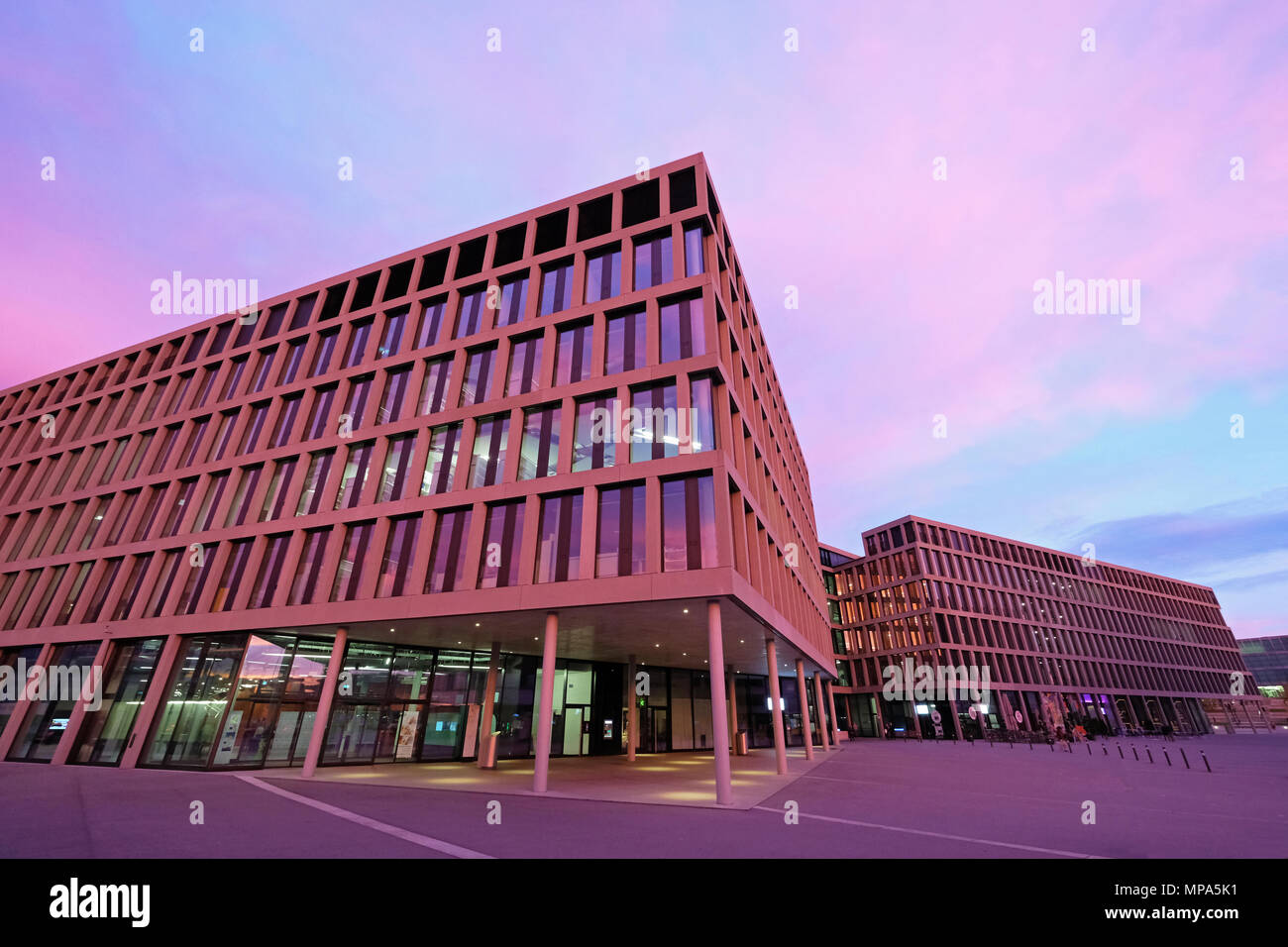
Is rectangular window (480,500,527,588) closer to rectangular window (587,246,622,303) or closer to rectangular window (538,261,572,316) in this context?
rectangular window (538,261,572,316)

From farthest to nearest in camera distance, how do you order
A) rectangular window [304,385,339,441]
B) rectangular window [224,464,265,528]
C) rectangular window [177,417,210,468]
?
rectangular window [177,417,210,468]
rectangular window [304,385,339,441]
rectangular window [224,464,265,528]

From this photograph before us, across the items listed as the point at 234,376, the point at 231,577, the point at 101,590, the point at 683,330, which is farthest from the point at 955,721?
the point at 101,590

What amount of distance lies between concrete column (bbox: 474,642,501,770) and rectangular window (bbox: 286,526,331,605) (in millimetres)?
7998

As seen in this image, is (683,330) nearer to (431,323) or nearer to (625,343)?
(625,343)

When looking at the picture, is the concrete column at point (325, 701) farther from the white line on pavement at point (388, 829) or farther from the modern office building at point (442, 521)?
the white line on pavement at point (388, 829)

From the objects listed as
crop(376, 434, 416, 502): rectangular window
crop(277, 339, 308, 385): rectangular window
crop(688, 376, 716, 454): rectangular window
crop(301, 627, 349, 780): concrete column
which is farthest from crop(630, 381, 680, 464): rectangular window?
crop(277, 339, 308, 385): rectangular window

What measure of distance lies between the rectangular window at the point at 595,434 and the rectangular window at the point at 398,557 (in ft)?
24.1

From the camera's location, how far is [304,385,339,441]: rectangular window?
26.9 metres

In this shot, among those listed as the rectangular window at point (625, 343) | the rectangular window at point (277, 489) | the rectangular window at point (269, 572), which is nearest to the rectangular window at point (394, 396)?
the rectangular window at point (277, 489)

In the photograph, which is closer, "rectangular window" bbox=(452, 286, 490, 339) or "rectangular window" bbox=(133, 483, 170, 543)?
"rectangular window" bbox=(452, 286, 490, 339)

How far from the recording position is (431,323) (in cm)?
2705
